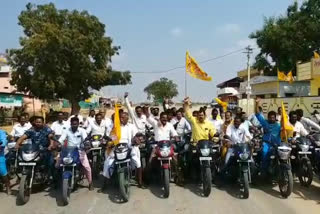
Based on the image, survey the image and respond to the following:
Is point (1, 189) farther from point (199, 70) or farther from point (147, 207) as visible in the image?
point (199, 70)

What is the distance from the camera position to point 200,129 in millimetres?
7516

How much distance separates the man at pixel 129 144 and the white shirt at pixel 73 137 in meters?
0.61

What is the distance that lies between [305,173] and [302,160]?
1.38 feet

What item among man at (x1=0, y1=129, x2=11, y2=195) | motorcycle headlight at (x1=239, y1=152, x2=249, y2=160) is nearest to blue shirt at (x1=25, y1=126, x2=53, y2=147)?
man at (x1=0, y1=129, x2=11, y2=195)

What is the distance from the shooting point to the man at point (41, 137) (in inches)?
275

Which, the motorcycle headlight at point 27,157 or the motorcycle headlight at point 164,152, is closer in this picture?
the motorcycle headlight at point 27,157

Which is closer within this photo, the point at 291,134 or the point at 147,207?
the point at 147,207

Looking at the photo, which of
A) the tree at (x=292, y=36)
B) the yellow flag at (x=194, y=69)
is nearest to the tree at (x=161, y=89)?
the tree at (x=292, y=36)

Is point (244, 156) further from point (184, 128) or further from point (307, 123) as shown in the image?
point (307, 123)

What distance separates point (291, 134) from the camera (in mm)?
7434

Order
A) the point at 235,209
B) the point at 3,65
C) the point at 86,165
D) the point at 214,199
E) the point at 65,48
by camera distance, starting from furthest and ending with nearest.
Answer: the point at 3,65
the point at 65,48
the point at 86,165
the point at 214,199
the point at 235,209

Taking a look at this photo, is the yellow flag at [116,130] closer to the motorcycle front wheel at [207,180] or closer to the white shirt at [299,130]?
the motorcycle front wheel at [207,180]

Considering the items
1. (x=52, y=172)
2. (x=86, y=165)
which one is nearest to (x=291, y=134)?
(x=86, y=165)

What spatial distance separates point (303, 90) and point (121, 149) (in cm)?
2753
